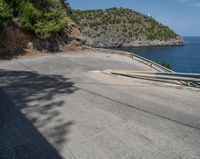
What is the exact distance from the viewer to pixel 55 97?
8.91m

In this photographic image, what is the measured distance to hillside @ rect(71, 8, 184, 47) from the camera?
555 feet

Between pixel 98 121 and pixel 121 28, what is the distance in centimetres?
17142

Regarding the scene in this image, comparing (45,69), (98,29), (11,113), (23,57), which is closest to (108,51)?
(23,57)

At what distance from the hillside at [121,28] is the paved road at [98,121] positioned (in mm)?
155645

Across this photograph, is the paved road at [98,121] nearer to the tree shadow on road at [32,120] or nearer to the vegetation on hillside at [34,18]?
the tree shadow on road at [32,120]

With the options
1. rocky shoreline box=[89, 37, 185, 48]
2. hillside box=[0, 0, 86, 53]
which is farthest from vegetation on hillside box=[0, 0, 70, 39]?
rocky shoreline box=[89, 37, 185, 48]

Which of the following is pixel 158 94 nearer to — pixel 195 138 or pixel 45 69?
pixel 195 138

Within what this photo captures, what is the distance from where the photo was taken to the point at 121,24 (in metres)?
176

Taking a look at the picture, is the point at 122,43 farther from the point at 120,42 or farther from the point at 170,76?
the point at 170,76

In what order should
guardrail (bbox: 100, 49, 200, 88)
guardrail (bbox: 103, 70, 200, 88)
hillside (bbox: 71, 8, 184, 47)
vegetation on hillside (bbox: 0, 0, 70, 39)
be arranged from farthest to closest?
hillside (bbox: 71, 8, 184, 47), vegetation on hillside (bbox: 0, 0, 70, 39), guardrail (bbox: 100, 49, 200, 88), guardrail (bbox: 103, 70, 200, 88)

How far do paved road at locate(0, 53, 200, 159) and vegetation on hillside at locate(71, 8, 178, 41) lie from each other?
158390 millimetres

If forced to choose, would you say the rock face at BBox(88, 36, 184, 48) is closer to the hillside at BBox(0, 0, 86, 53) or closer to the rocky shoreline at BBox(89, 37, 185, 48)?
the rocky shoreline at BBox(89, 37, 185, 48)

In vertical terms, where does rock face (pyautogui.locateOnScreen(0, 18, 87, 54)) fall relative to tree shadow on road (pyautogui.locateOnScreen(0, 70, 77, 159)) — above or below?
above

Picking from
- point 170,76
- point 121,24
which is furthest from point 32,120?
point 121,24
